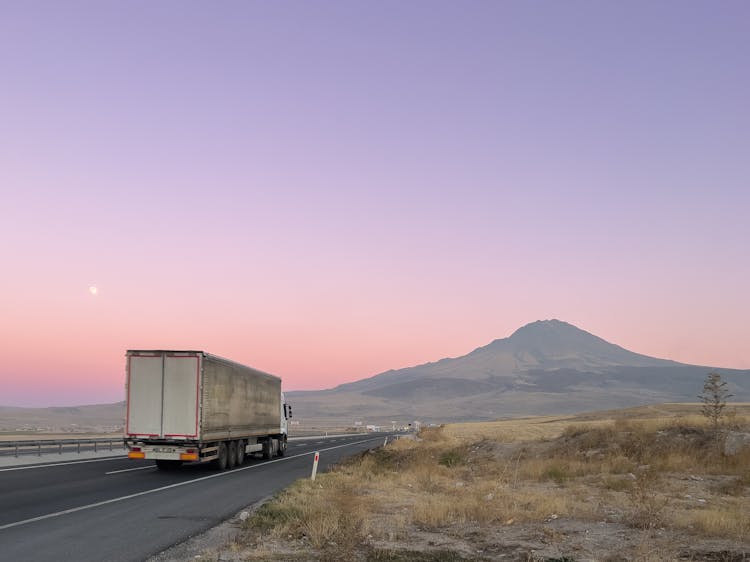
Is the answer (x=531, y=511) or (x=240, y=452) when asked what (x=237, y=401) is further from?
(x=531, y=511)

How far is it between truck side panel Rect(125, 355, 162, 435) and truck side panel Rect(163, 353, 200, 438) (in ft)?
0.98

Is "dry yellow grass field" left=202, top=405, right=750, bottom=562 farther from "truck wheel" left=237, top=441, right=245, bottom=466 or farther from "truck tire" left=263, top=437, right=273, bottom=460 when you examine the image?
"truck tire" left=263, top=437, right=273, bottom=460

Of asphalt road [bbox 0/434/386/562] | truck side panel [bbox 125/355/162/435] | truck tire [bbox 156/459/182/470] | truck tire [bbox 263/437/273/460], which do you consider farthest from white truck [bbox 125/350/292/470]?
truck tire [bbox 263/437/273/460]

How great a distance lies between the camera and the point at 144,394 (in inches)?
955

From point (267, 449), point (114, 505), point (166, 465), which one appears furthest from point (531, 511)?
point (267, 449)

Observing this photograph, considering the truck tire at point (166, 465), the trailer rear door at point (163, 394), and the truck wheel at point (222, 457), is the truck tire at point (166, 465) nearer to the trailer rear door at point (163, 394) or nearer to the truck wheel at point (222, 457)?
the truck wheel at point (222, 457)

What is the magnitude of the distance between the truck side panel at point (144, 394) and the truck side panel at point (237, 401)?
1.66 metres

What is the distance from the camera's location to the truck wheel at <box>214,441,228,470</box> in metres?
26.7

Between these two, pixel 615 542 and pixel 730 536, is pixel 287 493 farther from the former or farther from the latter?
pixel 730 536

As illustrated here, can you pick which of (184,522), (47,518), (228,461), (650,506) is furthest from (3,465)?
(650,506)

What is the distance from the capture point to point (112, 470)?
25797mm

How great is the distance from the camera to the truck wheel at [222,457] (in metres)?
26.7

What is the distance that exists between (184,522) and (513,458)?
18.1 meters

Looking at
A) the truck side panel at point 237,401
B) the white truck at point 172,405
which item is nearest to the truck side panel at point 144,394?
the white truck at point 172,405
